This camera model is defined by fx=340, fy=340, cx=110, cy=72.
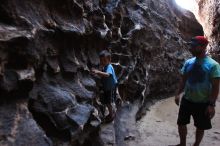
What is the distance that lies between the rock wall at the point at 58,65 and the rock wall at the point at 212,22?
669 centimetres

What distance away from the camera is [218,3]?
13.2 m

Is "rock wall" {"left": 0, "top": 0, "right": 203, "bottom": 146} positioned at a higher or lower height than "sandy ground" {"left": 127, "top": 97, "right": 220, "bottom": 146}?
higher

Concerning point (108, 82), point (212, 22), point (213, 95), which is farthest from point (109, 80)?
point (212, 22)

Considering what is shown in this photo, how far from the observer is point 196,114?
14.5 ft

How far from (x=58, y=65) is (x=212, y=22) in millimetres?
10960

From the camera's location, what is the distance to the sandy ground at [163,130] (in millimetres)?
5289

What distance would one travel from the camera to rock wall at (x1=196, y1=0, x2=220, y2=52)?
1313 cm

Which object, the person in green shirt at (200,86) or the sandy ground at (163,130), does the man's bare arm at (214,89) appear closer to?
the person in green shirt at (200,86)

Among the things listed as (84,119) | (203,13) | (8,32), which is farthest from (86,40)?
(203,13)

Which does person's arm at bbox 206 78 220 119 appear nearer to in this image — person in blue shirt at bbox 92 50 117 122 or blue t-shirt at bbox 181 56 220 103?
blue t-shirt at bbox 181 56 220 103

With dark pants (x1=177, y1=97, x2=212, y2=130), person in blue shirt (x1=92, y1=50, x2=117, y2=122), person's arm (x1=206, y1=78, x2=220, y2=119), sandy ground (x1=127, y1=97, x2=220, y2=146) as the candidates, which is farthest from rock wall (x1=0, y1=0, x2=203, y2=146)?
person's arm (x1=206, y1=78, x2=220, y2=119)

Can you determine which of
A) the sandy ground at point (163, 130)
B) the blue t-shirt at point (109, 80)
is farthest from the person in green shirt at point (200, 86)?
the blue t-shirt at point (109, 80)

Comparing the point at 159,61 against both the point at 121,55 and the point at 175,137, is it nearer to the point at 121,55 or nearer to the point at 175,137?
the point at 121,55

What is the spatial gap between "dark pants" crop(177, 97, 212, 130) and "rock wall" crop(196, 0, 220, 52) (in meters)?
8.88
